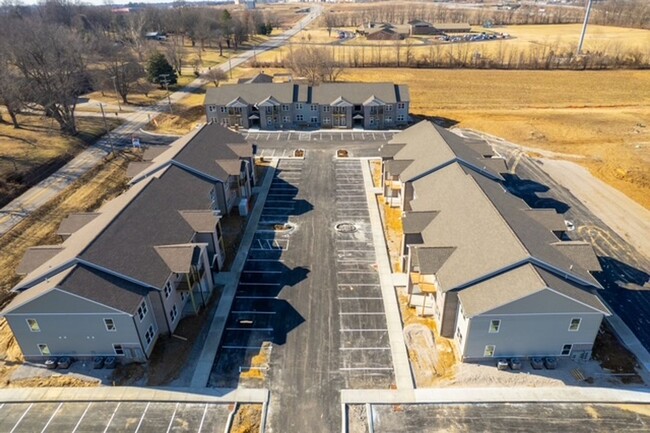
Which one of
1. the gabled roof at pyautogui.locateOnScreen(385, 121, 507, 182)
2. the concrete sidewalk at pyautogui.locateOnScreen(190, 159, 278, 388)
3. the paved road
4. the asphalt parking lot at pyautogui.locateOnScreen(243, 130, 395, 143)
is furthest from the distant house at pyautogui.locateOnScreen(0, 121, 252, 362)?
the paved road

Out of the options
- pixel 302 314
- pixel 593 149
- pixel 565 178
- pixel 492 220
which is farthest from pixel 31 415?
pixel 593 149

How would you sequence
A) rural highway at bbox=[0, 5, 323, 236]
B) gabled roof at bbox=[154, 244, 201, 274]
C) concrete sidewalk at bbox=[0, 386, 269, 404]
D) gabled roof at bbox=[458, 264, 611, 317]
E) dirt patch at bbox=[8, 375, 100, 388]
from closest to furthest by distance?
concrete sidewalk at bbox=[0, 386, 269, 404]
gabled roof at bbox=[458, 264, 611, 317]
dirt patch at bbox=[8, 375, 100, 388]
gabled roof at bbox=[154, 244, 201, 274]
rural highway at bbox=[0, 5, 323, 236]

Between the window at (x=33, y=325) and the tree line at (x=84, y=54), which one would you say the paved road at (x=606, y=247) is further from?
the tree line at (x=84, y=54)

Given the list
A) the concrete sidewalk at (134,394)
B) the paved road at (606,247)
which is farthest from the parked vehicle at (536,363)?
the concrete sidewalk at (134,394)

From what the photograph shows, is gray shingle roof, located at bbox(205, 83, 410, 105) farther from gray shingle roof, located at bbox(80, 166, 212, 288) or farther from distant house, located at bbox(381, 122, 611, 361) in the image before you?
distant house, located at bbox(381, 122, 611, 361)

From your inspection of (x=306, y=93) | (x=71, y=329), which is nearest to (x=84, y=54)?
(x=306, y=93)
